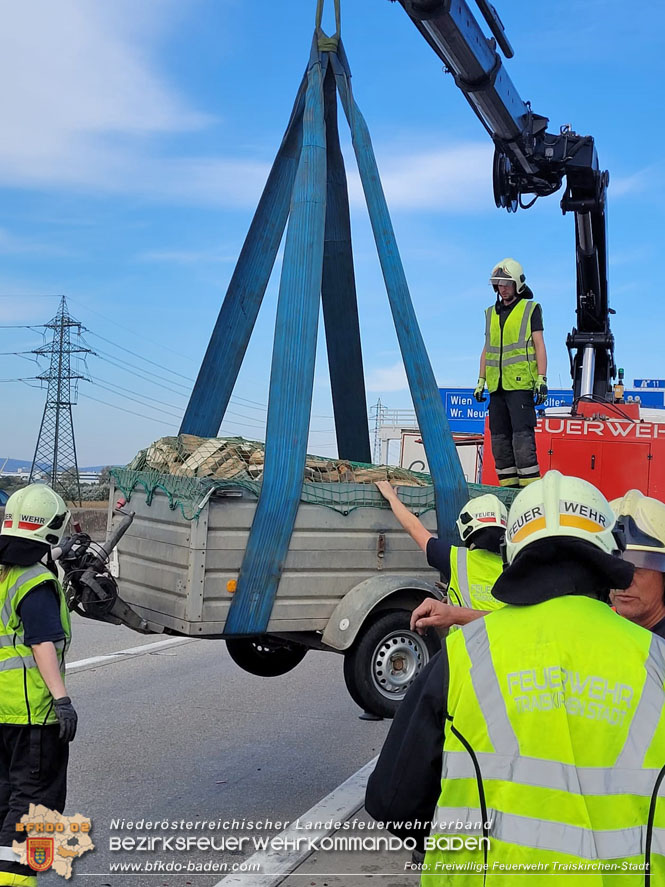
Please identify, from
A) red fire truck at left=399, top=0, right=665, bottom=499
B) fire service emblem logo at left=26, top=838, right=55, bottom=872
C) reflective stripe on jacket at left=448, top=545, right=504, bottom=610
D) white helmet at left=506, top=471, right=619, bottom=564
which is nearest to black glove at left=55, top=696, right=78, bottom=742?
fire service emblem logo at left=26, top=838, right=55, bottom=872

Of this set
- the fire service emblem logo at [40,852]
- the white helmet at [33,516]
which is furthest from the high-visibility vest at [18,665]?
the fire service emblem logo at [40,852]

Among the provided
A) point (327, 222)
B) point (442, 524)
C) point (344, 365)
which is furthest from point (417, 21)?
point (442, 524)

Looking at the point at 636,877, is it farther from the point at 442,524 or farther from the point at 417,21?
the point at 417,21

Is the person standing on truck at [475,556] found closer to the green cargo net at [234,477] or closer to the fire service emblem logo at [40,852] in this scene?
the green cargo net at [234,477]

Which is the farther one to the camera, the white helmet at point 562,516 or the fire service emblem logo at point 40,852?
the fire service emblem logo at point 40,852

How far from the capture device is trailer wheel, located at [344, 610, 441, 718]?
5402 mm

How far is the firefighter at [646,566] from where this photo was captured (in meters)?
3.41

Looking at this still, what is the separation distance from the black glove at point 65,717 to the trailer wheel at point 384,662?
76.3 inches

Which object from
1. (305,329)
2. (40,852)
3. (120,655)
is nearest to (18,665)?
(40,852)

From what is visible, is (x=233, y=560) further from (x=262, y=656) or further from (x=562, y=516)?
(x=562, y=516)

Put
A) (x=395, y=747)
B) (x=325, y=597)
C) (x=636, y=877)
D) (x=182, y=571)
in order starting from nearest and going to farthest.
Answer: (x=636, y=877), (x=395, y=747), (x=182, y=571), (x=325, y=597)

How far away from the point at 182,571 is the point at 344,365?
2596mm

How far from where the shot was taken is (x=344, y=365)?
7.08 meters

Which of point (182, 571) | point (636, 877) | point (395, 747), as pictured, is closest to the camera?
point (636, 877)
